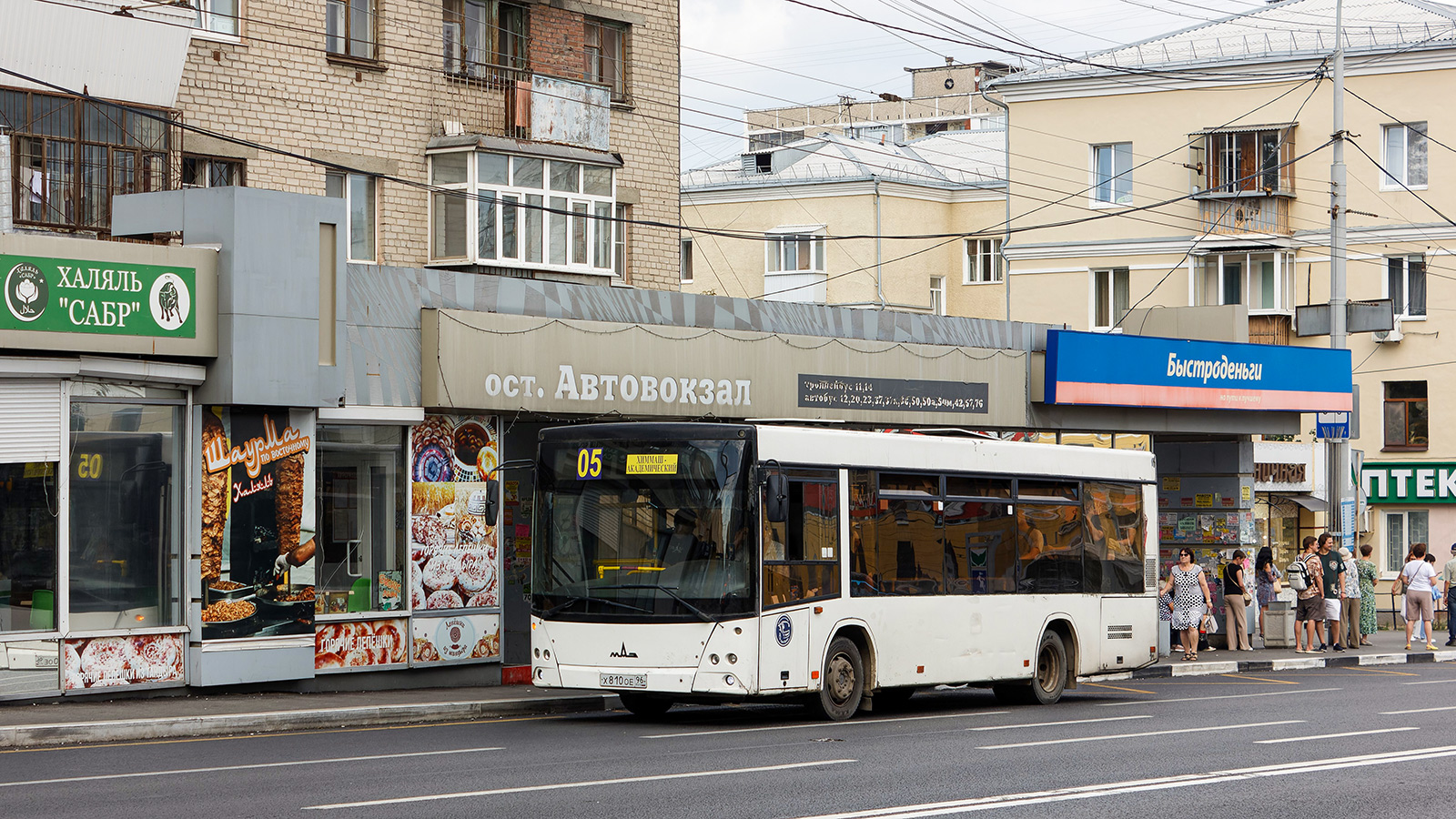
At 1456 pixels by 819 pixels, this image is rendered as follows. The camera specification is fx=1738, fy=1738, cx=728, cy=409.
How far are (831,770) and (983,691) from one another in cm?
1070

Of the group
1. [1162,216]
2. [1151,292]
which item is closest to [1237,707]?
[1151,292]

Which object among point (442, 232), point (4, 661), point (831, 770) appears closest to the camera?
point (831, 770)

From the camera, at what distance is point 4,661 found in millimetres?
15945

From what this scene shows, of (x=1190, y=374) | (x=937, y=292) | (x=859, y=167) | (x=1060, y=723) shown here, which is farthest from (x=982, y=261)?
(x=1060, y=723)

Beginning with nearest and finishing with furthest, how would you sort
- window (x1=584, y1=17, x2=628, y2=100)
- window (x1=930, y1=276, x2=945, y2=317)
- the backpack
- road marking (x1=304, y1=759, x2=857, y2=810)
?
road marking (x1=304, y1=759, x2=857, y2=810)
the backpack
window (x1=584, y1=17, x2=628, y2=100)
window (x1=930, y1=276, x2=945, y2=317)

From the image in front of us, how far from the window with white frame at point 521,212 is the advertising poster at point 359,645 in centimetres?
915

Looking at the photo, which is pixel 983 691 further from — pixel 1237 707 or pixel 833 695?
pixel 833 695

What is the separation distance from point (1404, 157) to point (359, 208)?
33379mm

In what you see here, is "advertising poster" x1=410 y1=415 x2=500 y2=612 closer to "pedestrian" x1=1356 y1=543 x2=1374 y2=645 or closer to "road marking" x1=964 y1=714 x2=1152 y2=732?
"road marking" x1=964 y1=714 x2=1152 y2=732

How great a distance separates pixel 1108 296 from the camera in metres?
53.2

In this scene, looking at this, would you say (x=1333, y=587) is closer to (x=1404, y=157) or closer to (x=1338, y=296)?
(x=1338, y=296)

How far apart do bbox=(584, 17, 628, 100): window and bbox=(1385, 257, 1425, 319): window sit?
1086 inches

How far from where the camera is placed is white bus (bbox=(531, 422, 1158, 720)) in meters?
15.6

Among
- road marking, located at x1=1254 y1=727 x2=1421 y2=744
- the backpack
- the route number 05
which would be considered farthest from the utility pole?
the route number 05
